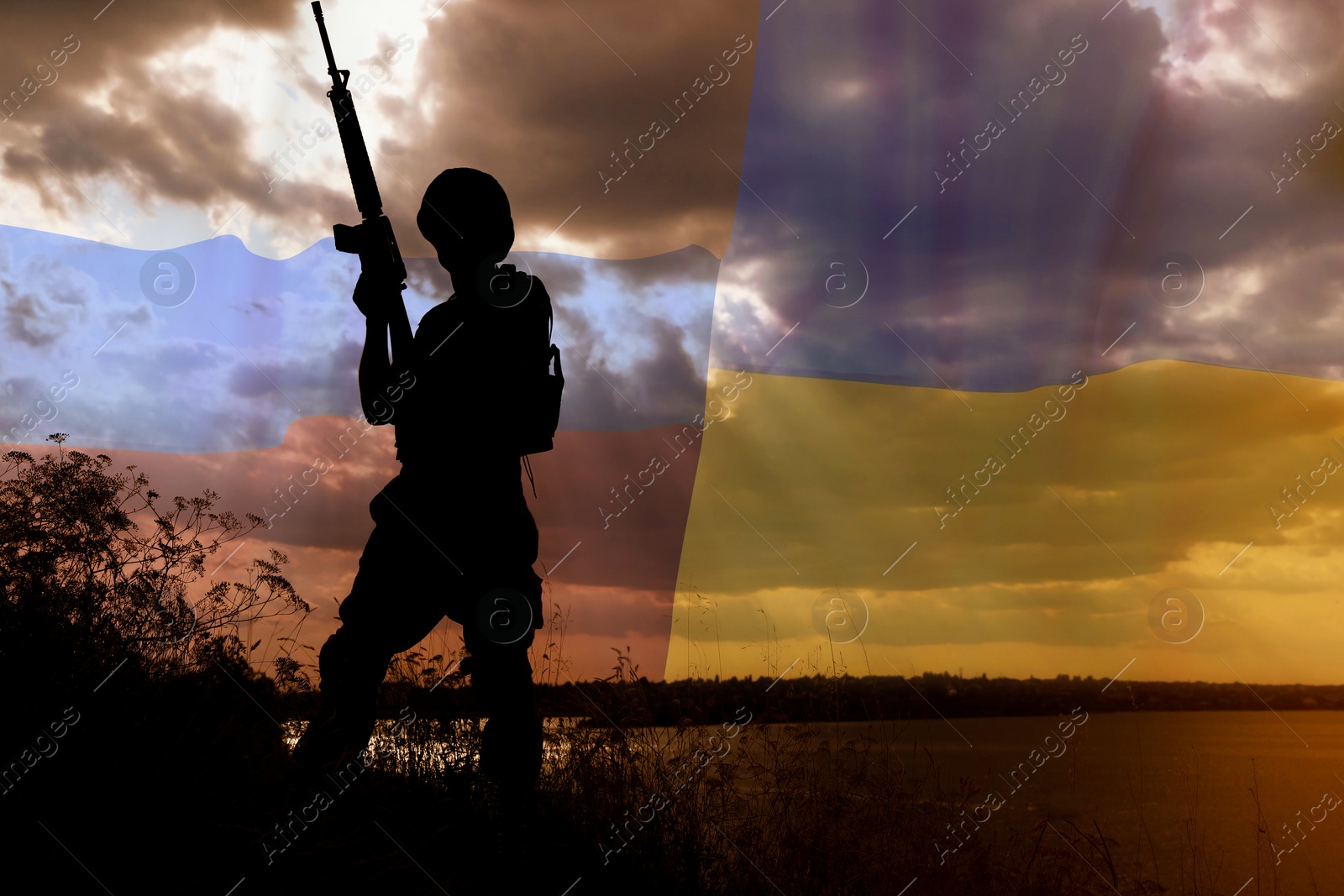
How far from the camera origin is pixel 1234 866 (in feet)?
17.3

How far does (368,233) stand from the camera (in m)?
3.19

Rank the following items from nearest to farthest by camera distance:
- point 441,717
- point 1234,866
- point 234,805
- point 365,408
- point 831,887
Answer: point 234,805, point 365,408, point 831,887, point 441,717, point 1234,866

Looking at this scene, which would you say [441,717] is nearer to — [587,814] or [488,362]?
[587,814]

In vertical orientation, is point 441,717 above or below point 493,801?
above

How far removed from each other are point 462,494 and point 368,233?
3.82 ft

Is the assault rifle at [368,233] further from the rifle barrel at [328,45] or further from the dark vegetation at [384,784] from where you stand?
the dark vegetation at [384,784]

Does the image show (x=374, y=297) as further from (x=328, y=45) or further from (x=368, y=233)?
(x=328, y=45)

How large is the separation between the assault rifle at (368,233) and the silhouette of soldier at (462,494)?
3cm

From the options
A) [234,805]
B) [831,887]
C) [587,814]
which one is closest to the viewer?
[234,805]

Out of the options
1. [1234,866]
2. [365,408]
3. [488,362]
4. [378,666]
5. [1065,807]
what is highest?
[488,362]

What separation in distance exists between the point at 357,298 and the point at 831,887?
3.52m

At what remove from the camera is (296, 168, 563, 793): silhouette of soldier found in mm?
3086

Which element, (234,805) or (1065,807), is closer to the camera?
(234,805)

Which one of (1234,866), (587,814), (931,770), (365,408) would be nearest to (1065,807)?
(931,770)
